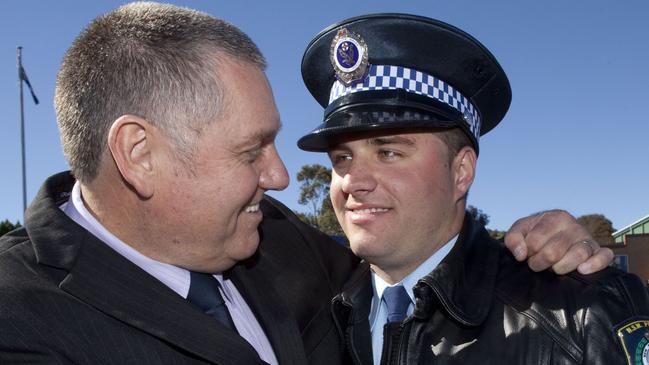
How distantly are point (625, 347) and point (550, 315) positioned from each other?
280 mm

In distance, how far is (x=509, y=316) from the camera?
2.60 meters

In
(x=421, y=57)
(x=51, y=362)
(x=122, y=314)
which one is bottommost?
(x=51, y=362)

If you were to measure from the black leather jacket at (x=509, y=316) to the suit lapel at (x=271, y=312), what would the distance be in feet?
0.93

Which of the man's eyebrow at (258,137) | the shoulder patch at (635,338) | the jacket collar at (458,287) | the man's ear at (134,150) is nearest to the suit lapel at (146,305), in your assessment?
the man's ear at (134,150)

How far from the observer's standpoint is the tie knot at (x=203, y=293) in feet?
8.35

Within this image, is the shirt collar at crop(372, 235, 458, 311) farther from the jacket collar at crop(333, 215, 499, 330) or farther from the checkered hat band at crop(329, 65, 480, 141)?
the checkered hat band at crop(329, 65, 480, 141)

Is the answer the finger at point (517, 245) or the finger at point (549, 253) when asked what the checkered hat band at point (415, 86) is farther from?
the finger at point (549, 253)

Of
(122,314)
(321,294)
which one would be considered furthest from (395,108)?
(122,314)

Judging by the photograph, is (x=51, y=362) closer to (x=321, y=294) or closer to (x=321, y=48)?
(x=321, y=294)

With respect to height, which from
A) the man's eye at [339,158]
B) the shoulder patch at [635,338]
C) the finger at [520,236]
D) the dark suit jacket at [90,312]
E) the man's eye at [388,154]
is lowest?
the dark suit jacket at [90,312]

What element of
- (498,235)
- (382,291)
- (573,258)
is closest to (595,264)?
(573,258)

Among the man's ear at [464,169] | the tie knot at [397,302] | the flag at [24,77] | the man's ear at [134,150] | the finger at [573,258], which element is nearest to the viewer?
the man's ear at [134,150]

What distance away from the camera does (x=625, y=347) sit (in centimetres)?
232

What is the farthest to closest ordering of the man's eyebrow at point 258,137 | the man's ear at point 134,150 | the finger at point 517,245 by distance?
the finger at point 517,245 < the man's eyebrow at point 258,137 < the man's ear at point 134,150
